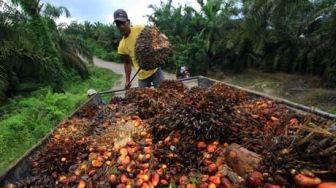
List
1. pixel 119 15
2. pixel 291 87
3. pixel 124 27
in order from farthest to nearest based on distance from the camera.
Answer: pixel 291 87 < pixel 124 27 < pixel 119 15

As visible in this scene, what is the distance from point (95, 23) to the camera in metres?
43.8

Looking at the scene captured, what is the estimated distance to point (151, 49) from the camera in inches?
207

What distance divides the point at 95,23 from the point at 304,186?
43.4m

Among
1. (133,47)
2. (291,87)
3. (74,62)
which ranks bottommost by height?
(291,87)

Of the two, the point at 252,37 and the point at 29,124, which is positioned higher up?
the point at 252,37

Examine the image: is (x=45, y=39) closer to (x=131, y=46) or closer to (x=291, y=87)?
(x=291, y=87)

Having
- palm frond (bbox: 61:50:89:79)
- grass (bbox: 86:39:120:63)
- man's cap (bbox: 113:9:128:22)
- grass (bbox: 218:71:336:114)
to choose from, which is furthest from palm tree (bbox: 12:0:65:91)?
grass (bbox: 86:39:120:63)

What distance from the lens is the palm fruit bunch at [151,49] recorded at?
5246mm

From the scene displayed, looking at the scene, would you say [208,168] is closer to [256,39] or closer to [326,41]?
[326,41]

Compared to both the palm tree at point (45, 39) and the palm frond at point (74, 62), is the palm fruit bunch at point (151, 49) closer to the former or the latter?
the palm tree at point (45, 39)

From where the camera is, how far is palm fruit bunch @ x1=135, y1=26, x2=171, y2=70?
207 inches

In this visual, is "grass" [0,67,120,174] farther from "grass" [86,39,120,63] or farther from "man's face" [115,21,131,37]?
"grass" [86,39,120,63]

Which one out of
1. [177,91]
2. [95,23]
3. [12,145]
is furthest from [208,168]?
[95,23]

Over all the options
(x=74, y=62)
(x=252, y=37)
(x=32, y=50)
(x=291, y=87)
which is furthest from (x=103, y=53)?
(x=32, y=50)
